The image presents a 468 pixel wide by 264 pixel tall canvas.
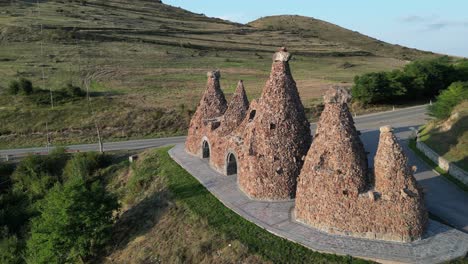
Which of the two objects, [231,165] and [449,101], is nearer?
[231,165]

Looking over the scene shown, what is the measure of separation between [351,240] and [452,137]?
1828 centimetres

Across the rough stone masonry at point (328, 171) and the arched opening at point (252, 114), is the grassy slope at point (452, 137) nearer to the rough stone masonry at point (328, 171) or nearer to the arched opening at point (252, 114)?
the rough stone masonry at point (328, 171)

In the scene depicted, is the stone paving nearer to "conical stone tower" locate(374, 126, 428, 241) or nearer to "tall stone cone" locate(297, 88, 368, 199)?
"conical stone tower" locate(374, 126, 428, 241)

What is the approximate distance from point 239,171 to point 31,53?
61.9 meters

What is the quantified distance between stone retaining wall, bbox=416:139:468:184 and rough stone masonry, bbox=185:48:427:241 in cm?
921

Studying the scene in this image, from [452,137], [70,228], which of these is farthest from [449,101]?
[70,228]

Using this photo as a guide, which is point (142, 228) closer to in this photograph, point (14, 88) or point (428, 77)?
point (14, 88)

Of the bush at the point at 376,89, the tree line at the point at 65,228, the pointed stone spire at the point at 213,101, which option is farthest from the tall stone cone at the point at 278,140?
the bush at the point at 376,89

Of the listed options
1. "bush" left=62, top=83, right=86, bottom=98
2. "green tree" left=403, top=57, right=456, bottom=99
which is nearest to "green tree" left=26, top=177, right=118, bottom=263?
"bush" left=62, top=83, right=86, bottom=98

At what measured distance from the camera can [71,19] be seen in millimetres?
96312

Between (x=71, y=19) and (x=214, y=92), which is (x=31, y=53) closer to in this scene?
(x=71, y=19)

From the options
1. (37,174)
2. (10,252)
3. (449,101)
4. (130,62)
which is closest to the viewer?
(10,252)

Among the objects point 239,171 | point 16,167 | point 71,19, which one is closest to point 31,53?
point 71,19

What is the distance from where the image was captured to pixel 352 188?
1773cm
